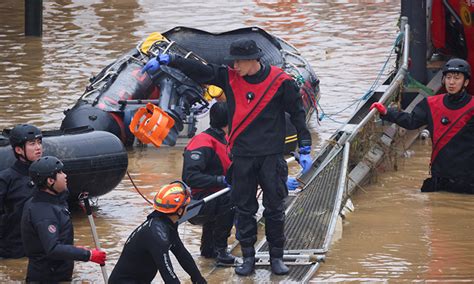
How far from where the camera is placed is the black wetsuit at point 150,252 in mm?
8250

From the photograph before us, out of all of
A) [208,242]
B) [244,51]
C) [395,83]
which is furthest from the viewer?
[395,83]

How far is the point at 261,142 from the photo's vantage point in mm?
9297

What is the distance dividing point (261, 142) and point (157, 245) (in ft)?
4.79

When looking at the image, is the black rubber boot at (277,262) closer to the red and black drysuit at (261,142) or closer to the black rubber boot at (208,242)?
the red and black drysuit at (261,142)

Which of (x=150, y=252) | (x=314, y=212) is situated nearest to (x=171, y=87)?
(x=314, y=212)

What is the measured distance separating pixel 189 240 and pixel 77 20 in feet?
50.2

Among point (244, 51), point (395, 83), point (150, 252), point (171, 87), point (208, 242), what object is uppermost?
point (244, 51)

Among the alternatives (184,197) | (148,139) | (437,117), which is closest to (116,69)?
(148,139)

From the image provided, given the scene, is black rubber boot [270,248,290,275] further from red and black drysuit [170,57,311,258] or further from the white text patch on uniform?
the white text patch on uniform

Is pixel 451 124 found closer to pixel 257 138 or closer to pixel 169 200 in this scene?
pixel 257 138

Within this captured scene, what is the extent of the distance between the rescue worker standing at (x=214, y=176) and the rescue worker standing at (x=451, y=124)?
2.24 meters

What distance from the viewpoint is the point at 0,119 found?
53.2 feet

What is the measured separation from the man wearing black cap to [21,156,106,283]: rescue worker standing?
1230mm

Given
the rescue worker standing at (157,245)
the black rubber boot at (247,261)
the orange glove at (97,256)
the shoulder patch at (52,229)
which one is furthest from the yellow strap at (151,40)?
the rescue worker standing at (157,245)
